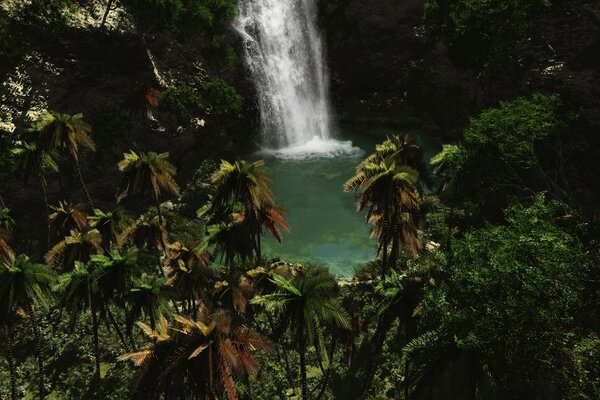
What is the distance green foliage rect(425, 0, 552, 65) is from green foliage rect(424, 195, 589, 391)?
30291 millimetres

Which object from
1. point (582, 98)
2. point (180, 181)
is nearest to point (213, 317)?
point (180, 181)

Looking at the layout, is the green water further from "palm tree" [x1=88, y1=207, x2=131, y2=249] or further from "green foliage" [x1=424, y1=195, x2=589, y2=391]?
"green foliage" [x1=424, y1=195, x2=589, y2=391]

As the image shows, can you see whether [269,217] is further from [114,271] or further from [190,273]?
[114,271]

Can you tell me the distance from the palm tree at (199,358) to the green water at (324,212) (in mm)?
25293

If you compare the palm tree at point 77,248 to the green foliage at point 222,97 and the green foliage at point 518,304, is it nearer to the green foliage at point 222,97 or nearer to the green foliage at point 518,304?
the green foliage at point 518,304

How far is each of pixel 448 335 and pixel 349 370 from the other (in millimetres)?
12604

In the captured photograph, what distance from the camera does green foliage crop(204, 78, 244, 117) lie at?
5856 centimetres

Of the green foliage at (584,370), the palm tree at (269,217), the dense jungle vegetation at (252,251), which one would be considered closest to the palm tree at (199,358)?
the dense jungle vegetation at (252,251)

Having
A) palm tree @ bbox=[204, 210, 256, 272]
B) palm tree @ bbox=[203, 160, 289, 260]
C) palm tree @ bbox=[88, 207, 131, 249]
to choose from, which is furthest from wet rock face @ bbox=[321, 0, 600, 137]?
palm tree @ bbox=[88, 207, 131, 249]

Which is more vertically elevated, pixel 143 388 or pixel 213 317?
pixel 213 317

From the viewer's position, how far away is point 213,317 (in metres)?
16.9

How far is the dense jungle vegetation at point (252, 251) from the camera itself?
1909 cm

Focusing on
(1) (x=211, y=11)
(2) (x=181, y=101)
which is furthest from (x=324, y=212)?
(1) (x=211, y=11)

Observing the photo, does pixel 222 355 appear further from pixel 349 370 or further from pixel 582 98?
pixel 582 98
